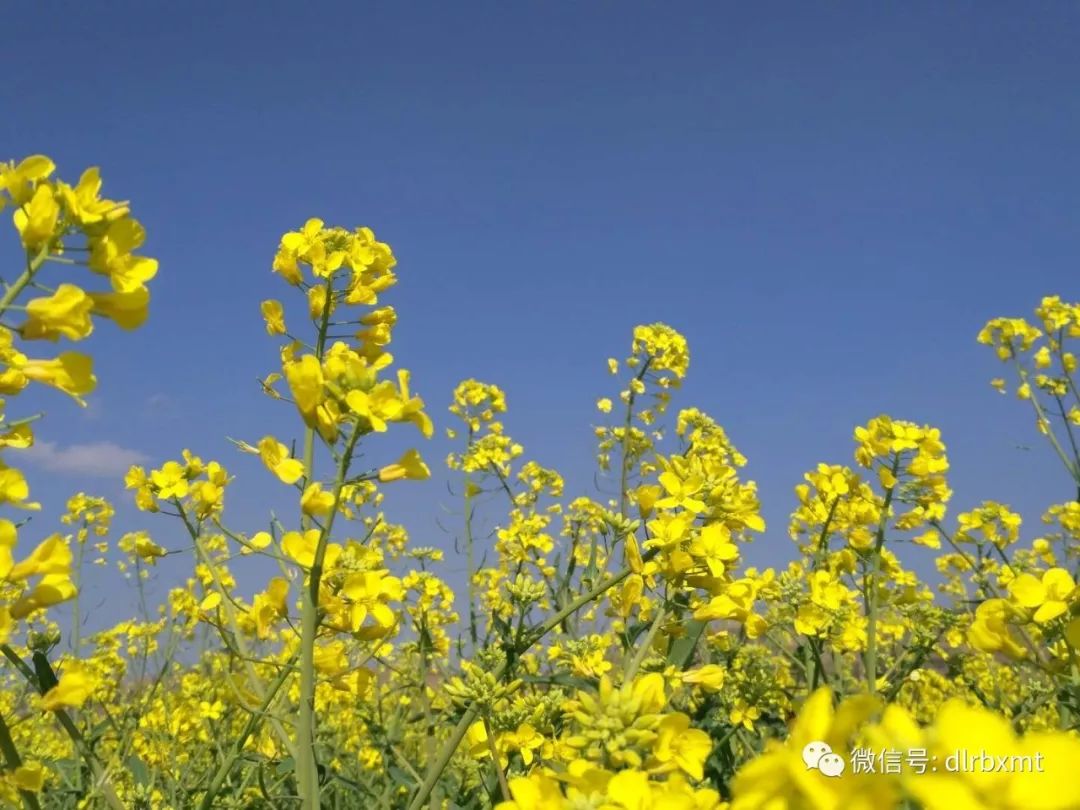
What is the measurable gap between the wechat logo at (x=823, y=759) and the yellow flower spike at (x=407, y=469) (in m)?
1.07

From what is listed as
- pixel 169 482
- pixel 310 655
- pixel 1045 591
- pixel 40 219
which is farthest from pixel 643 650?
pixel 169 482

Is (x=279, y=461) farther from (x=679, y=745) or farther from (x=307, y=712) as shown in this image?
(x=679, y=745)

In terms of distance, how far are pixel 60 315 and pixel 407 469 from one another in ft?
2.34

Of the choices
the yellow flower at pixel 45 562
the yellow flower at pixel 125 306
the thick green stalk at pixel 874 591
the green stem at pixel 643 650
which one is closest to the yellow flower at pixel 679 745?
the green stem at pixel 643 650

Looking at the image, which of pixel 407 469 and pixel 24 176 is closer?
pixel 24 176

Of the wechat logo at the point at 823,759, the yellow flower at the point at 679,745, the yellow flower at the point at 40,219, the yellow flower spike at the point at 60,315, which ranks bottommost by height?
the wechat logo at the point at 823,759

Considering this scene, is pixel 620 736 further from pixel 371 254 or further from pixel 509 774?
pixel 371 254

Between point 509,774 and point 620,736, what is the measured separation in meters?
1.11

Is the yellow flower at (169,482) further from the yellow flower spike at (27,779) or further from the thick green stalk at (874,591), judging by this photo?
the thick green stalk at (874,591)

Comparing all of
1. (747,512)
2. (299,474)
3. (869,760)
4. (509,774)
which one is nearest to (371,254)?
(299,474)

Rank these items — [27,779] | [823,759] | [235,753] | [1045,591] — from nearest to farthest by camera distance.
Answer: [823,759], [27,779], [1045,591], [235,753]

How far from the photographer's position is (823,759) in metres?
0.76

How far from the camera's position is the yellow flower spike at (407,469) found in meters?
1.70

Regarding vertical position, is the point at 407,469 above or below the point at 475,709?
above
